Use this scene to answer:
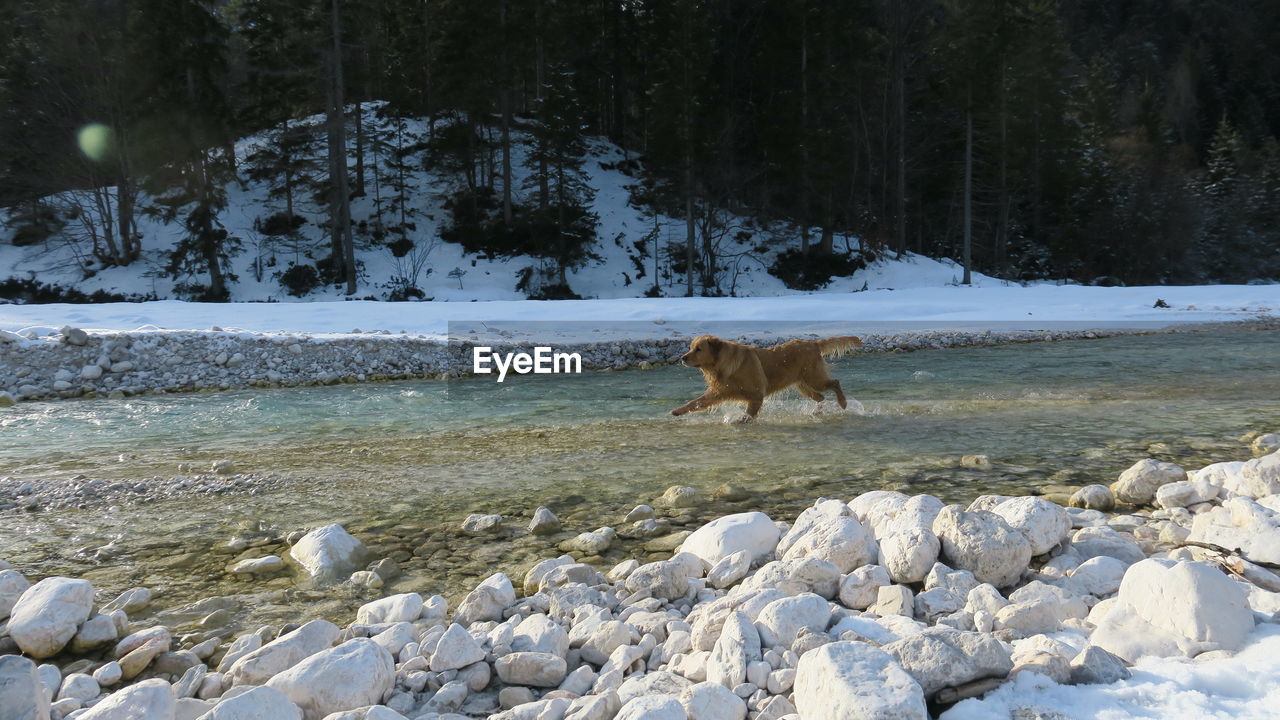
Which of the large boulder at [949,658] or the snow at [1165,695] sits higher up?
the large boulder at [949,658]

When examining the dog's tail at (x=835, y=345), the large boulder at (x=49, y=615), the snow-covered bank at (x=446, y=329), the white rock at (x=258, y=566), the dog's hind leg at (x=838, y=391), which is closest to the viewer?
the large boulder at (x=49, y=615)

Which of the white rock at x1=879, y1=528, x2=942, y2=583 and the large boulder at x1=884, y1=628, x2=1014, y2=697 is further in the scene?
the white rock at x1=879, y1=528, x2=942, y2=583

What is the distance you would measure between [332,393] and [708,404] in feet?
17.0

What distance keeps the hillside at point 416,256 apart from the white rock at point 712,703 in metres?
24.1

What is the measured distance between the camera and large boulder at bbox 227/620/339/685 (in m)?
2.50

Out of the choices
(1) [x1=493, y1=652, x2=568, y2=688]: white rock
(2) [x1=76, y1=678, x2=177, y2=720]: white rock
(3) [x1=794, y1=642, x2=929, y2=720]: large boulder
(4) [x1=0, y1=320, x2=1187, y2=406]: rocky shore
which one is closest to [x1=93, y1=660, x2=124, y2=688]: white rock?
(2) [x1=76, y1=678, x2=177, y2=720]: white rock

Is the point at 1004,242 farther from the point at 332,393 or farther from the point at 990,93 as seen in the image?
the point at 332,393

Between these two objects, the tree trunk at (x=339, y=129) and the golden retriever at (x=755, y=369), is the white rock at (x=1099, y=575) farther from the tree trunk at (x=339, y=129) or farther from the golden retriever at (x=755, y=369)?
the tree trunk at (x=339, y=129)

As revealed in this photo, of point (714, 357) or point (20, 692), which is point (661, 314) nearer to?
point (714, 357)

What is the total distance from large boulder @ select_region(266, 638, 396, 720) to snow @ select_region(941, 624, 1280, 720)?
1672 mm

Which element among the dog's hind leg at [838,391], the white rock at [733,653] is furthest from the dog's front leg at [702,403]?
the white rock at [733,653]

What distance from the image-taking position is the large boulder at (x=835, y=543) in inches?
127

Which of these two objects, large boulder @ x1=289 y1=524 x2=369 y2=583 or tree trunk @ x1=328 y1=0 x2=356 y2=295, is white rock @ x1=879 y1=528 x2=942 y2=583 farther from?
tree trunk @ x1=328 y1=0 x2=356 y2=295

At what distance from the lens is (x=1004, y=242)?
34.6m
